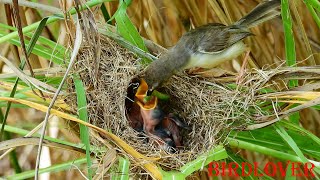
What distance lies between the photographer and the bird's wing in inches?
69.4

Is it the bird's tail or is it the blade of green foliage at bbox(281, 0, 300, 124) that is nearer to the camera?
the blade of green foliage at bbox(281, 0, 300, 124)

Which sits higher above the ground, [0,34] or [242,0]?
[0,34]

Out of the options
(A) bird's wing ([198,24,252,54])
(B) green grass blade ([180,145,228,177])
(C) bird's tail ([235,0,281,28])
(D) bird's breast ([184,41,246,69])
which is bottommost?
(B) green grass blade ([180,145,228,177])

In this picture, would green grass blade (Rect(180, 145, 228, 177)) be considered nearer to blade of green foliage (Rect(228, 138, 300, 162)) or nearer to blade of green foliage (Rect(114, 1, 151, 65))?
blade of green foliage (Rect(228, 138, 300, 162))

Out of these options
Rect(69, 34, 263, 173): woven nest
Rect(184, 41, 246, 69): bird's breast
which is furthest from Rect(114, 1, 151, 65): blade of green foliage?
Rect(184, 41, 246, 69): bird's breast

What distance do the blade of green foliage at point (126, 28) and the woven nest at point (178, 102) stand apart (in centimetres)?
Result: 6

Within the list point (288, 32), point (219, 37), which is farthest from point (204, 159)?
point (219, 37)

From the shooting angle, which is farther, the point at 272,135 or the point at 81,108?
the point at 272,135

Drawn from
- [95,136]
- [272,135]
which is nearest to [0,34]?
[95,136]

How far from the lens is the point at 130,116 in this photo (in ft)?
5.85

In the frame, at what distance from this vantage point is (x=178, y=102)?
172 cm

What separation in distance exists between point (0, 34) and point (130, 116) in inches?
18.8

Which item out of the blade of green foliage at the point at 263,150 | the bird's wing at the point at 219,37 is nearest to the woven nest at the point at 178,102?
the blade of green foliage at the point at 263,150

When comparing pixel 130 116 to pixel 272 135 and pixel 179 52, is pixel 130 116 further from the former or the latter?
pixel 272 135
